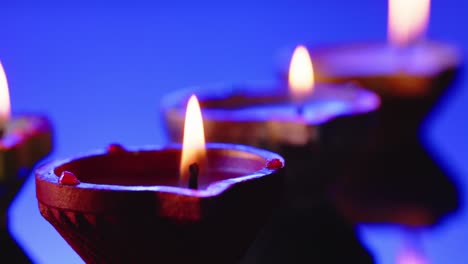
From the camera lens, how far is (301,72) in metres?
0.99

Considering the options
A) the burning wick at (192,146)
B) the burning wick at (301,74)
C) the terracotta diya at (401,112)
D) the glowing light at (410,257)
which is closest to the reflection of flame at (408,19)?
the terracotta diya at (401,112)

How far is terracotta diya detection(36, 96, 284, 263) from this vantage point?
0.53 metres

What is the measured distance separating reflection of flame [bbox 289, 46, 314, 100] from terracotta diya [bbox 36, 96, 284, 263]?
0.36 metres

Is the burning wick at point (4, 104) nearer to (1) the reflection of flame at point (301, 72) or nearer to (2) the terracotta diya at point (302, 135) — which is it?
(2) the terracotta diya at point (302, 135)

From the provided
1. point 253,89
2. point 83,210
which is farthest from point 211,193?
point 253,89

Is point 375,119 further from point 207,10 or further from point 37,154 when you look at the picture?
point 207,10

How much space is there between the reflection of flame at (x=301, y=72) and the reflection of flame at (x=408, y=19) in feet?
1.06

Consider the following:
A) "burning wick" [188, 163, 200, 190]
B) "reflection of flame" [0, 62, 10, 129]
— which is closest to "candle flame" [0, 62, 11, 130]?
"reflection of flame" [0, 62, 10, 129]

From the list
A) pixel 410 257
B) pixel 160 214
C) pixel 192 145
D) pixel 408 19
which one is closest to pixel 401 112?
pixel 408 19

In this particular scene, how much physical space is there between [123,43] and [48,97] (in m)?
0.28

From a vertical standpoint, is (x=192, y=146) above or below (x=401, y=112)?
above

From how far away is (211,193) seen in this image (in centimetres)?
52

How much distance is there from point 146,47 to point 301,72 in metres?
0.80

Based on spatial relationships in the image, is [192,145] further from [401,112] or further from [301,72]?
[401,112]
